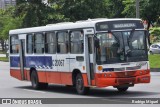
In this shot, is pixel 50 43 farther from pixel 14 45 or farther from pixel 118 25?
pixel 14 45

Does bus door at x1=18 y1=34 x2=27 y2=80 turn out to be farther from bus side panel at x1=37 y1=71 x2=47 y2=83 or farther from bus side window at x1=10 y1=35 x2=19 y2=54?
bus side panel at x1=37 y1=71 x2=47 y2=83

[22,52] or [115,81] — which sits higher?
[22,52]

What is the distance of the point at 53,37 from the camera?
66.7 feet

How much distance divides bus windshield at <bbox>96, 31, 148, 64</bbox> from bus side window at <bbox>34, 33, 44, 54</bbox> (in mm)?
4492

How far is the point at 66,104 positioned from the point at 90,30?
3.30 m

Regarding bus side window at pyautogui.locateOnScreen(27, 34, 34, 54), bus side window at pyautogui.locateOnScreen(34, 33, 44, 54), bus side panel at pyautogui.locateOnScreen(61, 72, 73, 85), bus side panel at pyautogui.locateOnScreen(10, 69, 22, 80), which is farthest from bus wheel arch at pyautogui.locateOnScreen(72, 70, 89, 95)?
bus side panel at pyautogui.locateOnScreen(10, 69, 22, 80)

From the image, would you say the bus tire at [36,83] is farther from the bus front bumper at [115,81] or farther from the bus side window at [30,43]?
the bus front bumper at [115,81]

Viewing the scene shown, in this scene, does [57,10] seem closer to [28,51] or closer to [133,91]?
[28,51]

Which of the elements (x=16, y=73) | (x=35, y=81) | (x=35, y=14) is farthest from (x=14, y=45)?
(x=35, y=14)

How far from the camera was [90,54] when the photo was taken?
17.6m

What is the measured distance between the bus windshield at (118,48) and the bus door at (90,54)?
286 mm

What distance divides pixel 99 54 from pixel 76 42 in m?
1.62

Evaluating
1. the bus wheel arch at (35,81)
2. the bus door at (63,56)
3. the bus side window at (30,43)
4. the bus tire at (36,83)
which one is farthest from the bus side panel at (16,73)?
the bus door at (63,56)

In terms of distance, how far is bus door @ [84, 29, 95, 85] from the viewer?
1744cm
